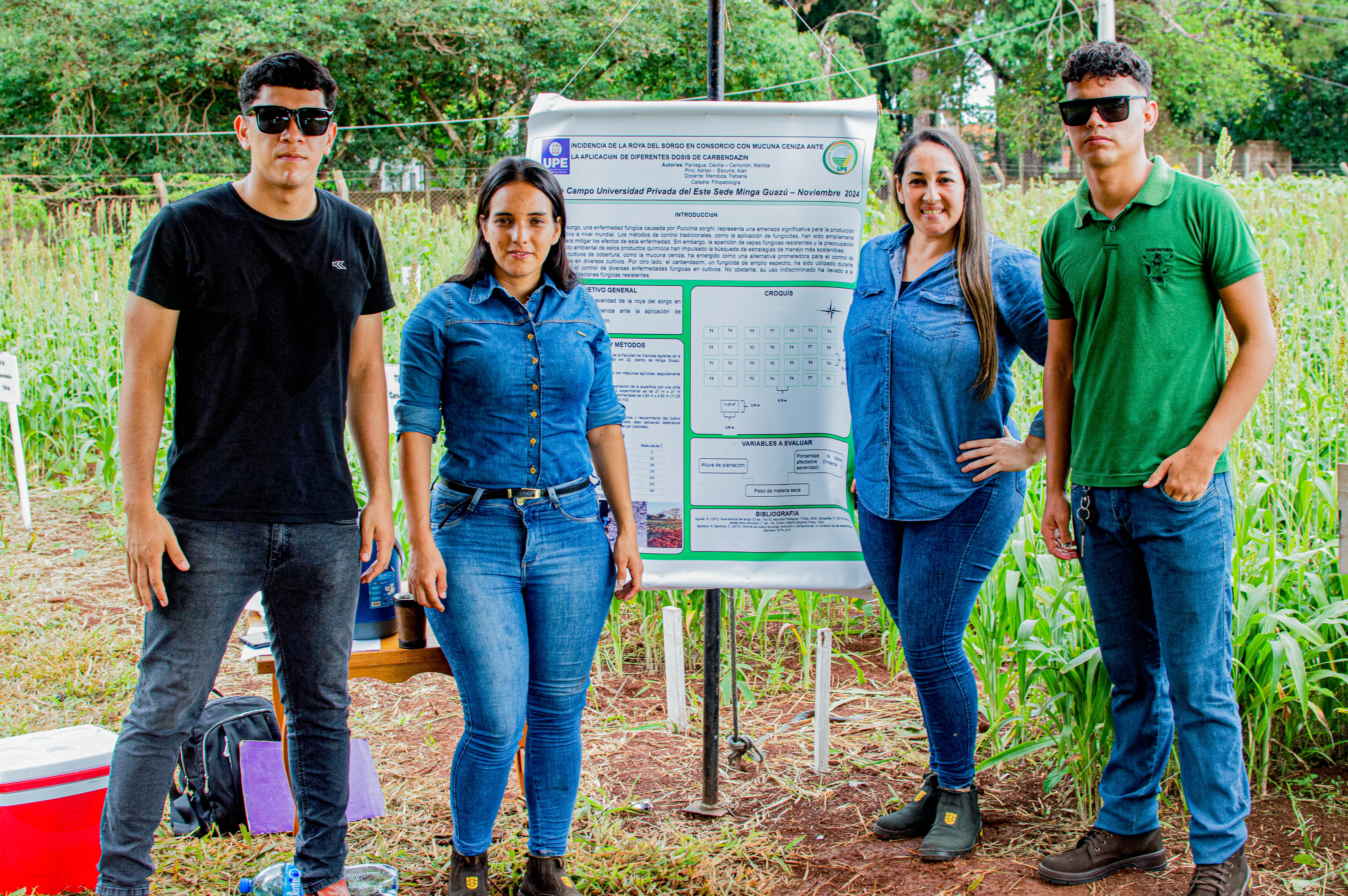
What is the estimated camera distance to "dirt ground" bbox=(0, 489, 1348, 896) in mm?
2605

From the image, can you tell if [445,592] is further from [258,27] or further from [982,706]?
[258,27]

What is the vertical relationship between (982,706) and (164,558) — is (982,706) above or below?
below

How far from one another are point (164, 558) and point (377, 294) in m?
0.70

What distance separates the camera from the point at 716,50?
272 centimetres

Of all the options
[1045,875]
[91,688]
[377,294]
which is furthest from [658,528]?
[91,688]

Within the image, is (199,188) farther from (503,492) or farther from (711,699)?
(503,492)

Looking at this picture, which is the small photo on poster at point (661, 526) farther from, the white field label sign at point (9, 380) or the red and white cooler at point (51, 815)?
the white field label sign at point (9, 380)

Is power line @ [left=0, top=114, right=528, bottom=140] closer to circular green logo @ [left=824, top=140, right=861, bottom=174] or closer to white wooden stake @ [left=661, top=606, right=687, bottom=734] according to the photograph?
white wooden stake @ [left=661, top=606, right=687, bottom=734]

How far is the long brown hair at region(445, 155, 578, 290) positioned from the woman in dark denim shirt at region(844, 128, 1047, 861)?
0.77m

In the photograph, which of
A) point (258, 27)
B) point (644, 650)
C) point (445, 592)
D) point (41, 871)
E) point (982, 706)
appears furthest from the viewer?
point (258, 27)

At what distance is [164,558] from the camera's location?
6.89ft

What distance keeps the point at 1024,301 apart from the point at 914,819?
1379 millimetres

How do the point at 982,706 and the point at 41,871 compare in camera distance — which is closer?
the point at 41,871

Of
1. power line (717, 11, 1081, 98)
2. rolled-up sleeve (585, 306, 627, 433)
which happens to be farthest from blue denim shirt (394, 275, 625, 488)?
power line (717, 11, 1081, 98)
